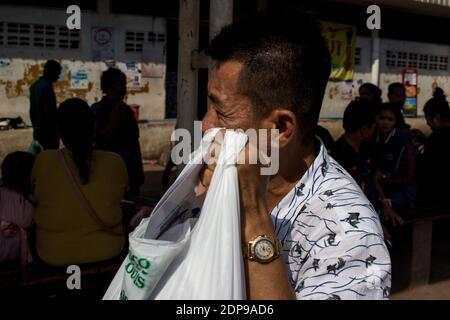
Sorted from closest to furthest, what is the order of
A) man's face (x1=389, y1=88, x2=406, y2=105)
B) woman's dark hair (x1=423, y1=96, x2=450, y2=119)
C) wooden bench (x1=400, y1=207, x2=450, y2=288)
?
wooden bench (x1=400, y1=207, x2=450, y2=288)
woman's dark hair (x1=423, y1=96, x2=450, y2=119)
man's face (x1=389, y1=88, x2=406, y2=105)

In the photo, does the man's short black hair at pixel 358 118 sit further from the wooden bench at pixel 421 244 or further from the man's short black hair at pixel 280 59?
the man's short black hair at pixel 280 59

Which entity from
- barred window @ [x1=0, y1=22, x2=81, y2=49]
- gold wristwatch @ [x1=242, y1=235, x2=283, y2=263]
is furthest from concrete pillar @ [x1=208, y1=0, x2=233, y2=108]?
barred window @ [x1=0, y1=22, x2=81, y2=49]

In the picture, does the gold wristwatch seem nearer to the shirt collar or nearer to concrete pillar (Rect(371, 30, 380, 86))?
the shirt collar

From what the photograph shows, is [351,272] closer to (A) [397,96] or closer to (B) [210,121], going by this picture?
(B) [210,121]

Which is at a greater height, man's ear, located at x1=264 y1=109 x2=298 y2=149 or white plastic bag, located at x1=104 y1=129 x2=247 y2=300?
man's ear, located at x1=264 y1=109 x2=298 y2=149

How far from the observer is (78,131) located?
9.53 feet

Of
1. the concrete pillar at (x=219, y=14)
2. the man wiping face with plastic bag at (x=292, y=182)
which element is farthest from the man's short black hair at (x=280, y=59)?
the concrete pillar at (x=219, y=14)

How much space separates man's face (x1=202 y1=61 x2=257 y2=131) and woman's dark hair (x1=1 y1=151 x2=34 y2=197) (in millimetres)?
2124

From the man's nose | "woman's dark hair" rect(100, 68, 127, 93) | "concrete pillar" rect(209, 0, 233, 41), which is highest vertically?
"concrete pillar" rect(209, 0, 233, 41)

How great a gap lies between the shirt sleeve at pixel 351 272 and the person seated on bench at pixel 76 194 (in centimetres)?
199

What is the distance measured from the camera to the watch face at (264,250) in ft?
3.54

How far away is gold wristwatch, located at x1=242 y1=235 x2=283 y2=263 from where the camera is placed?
1.08 m
